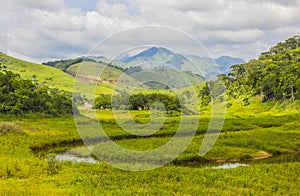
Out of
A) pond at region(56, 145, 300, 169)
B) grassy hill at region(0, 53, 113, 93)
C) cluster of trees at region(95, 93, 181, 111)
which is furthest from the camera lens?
grassy hill at region(0, 53, 113, 93)

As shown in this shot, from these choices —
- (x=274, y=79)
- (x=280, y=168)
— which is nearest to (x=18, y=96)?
(x=280, y=168)

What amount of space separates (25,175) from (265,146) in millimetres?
24013

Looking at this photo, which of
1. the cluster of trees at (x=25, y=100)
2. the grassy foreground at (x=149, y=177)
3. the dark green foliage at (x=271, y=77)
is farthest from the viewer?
the dark green foliage at (x=271, y=77)

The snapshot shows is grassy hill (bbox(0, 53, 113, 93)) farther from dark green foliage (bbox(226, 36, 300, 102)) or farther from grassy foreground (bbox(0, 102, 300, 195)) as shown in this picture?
grassy foreground (bbox(0, 102, 300, 195))

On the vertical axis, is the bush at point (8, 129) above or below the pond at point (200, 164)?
above

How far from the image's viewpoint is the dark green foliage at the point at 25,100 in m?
59.2

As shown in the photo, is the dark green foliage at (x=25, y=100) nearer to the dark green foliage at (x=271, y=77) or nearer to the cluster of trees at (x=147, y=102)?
the cluster of trees at (x=147, y=102)

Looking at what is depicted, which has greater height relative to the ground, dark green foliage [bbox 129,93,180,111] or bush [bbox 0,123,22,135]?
dark green foliage [bbox 129,93,180,111]

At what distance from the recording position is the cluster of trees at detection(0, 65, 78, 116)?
5922cm

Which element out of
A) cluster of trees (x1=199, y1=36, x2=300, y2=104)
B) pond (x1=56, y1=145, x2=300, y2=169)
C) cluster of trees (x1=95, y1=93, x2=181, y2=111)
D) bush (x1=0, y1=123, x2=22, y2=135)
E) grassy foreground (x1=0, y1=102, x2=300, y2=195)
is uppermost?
cluster of trees (x1=199, y1=36, x2=300, y2=104)

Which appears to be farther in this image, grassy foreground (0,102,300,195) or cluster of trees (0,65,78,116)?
cluster of trees (0,65,78,116)

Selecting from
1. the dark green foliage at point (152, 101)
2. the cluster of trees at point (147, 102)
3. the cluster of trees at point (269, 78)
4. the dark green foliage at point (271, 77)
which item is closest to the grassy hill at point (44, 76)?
the cluster of trees at point (269, 78)

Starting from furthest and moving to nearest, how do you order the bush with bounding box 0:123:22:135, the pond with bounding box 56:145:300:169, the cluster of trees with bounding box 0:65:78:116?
1. the cluster of trees with bounding box 0:65:78:116
2. the bush with bounding box 0:123:22:135
3. the pond with bounding box 56:145:300:169

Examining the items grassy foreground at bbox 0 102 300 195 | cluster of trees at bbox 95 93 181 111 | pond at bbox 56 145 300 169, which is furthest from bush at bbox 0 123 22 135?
cluster of trees at bbox 95 93 181 111
